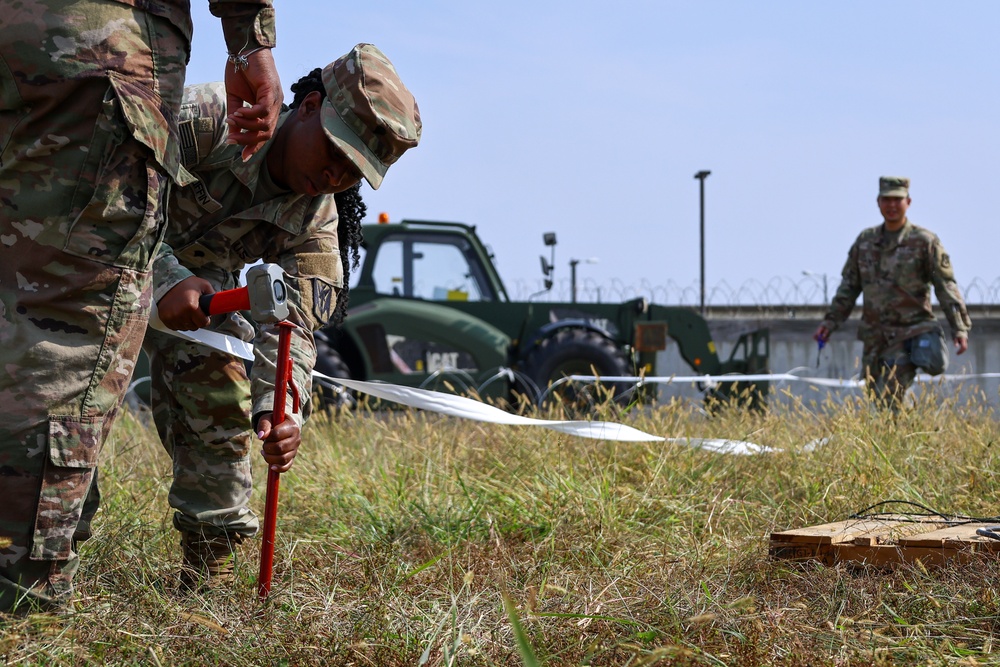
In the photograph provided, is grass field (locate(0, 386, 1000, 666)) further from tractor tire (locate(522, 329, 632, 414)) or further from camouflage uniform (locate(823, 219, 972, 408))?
tractor tire (locate(522, 329, 632, 414))

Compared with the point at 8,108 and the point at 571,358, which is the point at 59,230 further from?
the point at 571,358

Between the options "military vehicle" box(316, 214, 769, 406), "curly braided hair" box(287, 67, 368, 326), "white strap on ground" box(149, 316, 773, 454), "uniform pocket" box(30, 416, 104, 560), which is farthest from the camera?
"military vehicle" box(316, 214, 769, 406)

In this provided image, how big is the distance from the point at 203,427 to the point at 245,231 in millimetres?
525

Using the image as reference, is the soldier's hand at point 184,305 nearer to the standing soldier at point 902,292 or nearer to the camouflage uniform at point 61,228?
the camouflage uniform at point 61,228

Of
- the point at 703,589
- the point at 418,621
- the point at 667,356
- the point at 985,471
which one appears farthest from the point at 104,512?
the point at 667,356

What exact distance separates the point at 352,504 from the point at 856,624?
189cm

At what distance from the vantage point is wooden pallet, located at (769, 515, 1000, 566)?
2535 mm

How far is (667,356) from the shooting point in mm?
13680

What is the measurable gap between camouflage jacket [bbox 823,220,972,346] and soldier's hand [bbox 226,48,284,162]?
6.01m

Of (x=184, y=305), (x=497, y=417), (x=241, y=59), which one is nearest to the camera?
(x=241, y=59)

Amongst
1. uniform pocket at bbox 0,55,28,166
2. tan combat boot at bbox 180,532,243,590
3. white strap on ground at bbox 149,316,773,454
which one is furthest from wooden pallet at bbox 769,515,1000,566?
uniform pocket at bbox 0,55,28,166

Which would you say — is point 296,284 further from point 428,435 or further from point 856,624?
point 428,435

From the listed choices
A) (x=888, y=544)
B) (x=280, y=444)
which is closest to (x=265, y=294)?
(x=280, y=444)

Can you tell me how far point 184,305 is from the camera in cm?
229
